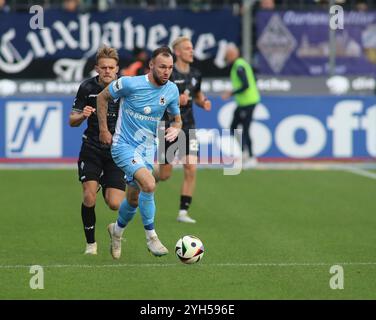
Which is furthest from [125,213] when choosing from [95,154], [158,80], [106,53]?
[106,53]

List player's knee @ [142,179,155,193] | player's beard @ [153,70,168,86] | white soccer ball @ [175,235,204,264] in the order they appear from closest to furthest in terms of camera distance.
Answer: white soccer ball @ [175,235,204,264] < player's knee @ [142,179,155,193] < player's beard @ [153,70,168,86]

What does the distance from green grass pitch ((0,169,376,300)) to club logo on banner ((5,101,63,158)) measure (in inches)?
73.5

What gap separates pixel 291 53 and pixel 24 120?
19.2 ft

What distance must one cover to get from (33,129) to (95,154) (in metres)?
9.90

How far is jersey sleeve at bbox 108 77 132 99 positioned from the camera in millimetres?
10594

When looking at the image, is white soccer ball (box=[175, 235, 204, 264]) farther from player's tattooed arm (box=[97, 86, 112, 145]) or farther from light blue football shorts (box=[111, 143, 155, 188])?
player's tattooed arm (box=[97, 86, 112, 145])

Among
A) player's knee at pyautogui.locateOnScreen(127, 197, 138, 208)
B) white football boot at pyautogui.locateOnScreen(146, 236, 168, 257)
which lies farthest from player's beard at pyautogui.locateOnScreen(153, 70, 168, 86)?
white football boot at pyautogui.locateOnScreen(146, 236, 168, 257)

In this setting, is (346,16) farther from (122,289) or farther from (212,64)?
(122,289)

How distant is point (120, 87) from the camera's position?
417 inches

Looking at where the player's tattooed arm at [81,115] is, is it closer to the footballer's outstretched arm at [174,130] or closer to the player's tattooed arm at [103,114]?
the player's tattooed arm at [103,114]

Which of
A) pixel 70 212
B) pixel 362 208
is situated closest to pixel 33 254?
pixel 70 212

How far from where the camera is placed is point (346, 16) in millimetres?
23172

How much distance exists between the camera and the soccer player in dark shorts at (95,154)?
11164 mm

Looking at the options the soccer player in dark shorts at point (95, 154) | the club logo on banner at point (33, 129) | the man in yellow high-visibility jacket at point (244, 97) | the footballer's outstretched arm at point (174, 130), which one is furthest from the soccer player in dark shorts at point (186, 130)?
the club logo on banner at point (33, 129)
